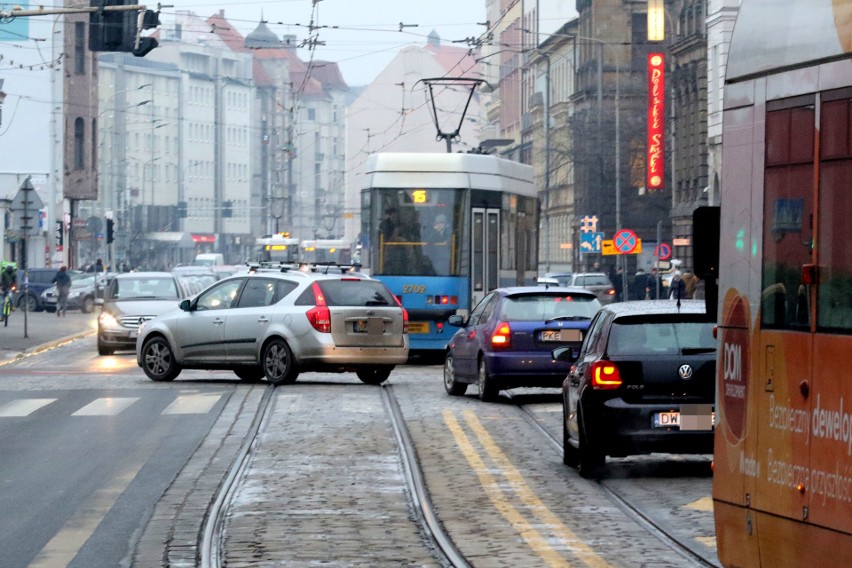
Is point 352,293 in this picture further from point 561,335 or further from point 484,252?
point 484,252

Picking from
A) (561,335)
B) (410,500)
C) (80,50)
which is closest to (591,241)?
(561,335)

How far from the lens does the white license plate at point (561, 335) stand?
21.4 meters

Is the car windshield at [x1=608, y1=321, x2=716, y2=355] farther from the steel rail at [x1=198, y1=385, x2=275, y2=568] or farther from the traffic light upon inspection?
the traffic light

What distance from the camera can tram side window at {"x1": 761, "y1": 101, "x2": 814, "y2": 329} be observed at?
698 cm

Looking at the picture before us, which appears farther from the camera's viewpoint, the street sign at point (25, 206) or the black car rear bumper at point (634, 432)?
the street sign at point (25, 206)

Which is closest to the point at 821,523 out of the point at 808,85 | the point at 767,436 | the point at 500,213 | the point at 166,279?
the point at 767,436

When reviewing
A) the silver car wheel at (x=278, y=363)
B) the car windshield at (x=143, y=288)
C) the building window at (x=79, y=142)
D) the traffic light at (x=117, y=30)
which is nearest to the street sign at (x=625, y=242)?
the car windshield at (x=143, y=288)

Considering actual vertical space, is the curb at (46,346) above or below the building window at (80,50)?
below

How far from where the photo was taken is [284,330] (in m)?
24.9

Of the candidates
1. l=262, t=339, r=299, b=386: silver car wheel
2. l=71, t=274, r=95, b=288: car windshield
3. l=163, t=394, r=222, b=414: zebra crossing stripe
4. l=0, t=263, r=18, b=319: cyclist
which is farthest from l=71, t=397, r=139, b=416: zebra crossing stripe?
l=71, t=274, r=95, b=288: car windshield

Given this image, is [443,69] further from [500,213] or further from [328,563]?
[328,563]

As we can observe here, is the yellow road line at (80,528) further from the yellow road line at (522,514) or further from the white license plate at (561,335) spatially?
the white license plate at (561,335)

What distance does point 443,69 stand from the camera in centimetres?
18950

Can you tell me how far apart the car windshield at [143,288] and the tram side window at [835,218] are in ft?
98.0
